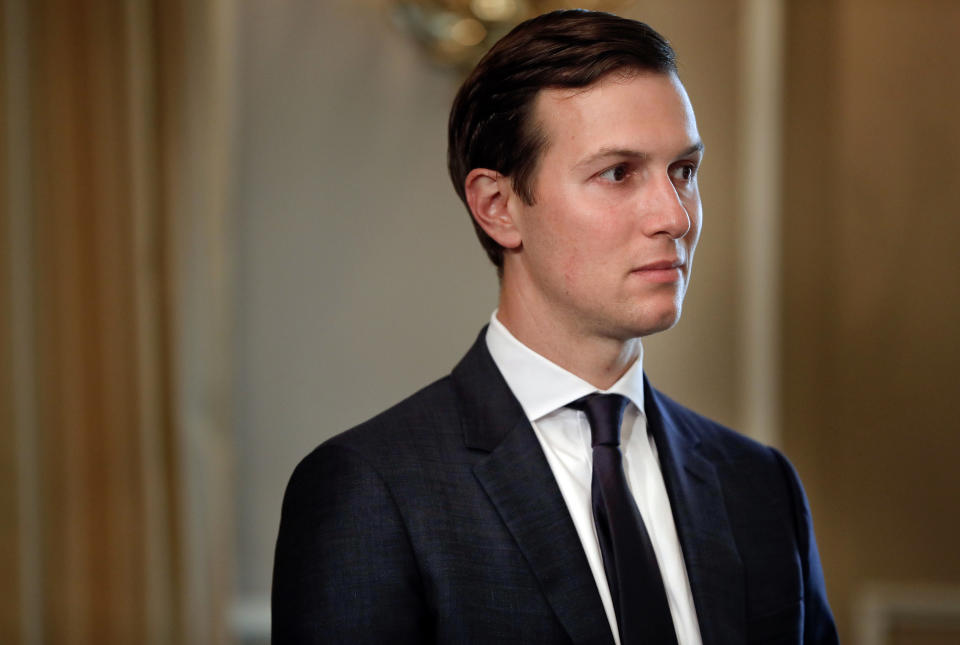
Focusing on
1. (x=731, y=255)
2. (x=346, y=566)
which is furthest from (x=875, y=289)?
(x=346, y=566)

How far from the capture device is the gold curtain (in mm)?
2703

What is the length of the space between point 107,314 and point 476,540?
184 centimetres

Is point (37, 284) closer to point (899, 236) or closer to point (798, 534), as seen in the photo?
point (798, 534)

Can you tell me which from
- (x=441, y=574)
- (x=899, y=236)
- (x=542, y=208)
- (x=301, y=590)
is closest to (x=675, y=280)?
(x=542, y=208)

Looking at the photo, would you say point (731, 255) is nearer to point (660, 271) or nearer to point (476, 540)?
point (660, 271)

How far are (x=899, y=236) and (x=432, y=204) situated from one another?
4.74ft

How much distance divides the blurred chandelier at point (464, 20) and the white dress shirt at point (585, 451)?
1799 mm

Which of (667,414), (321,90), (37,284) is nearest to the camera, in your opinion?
(667,414)

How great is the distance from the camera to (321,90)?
10.2ft

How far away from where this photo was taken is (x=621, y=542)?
1.25 metres

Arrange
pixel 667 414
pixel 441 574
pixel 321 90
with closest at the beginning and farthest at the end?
pixel 441 574 → pixel 667 414 → pixel 321 90

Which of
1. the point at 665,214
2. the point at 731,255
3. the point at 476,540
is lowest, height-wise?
the point at 476,540

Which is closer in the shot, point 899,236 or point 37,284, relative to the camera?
point 37,284

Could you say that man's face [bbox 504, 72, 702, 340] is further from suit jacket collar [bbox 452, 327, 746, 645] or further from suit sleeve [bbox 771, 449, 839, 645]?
suit sleeve [bbox 771, 449, 839, 645]
